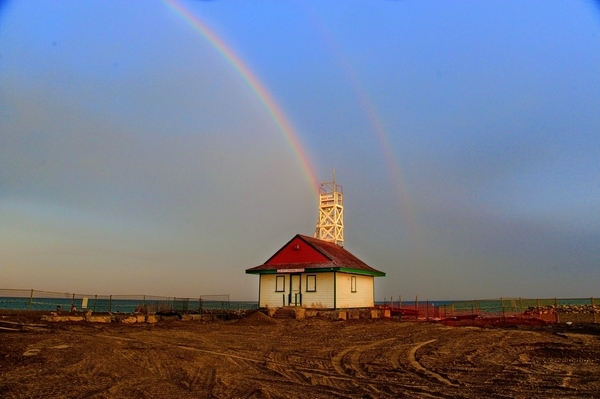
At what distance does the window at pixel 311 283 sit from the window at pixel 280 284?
204cm

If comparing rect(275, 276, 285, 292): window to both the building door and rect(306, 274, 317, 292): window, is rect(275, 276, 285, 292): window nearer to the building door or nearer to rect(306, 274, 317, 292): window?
the building door

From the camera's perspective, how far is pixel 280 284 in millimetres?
35438

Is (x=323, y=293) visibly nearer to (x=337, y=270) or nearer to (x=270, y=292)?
(x=337, y=270)

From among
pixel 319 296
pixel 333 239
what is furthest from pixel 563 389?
pixel 333 239

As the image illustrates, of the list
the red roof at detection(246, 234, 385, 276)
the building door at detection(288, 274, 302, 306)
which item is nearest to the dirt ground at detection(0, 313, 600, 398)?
the red roof at detection(246, 234, 385, 276)

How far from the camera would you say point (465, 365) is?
13.2 metres

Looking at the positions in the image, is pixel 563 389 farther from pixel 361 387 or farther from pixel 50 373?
pixel 50 373

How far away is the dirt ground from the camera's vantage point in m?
9.62

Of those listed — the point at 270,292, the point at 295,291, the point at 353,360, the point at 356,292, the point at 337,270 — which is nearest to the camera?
the point at 353,360

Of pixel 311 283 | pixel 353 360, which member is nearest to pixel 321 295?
pixel 311 283

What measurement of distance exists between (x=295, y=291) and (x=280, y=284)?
1426 millimetres

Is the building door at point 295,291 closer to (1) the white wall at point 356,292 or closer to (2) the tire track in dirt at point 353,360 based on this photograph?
(1) the white wall at point 356,292

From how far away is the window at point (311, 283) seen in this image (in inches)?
1341

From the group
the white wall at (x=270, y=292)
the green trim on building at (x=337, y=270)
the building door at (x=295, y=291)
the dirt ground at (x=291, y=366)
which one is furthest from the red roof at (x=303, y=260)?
the dirt ground at (x=291, y=366)
